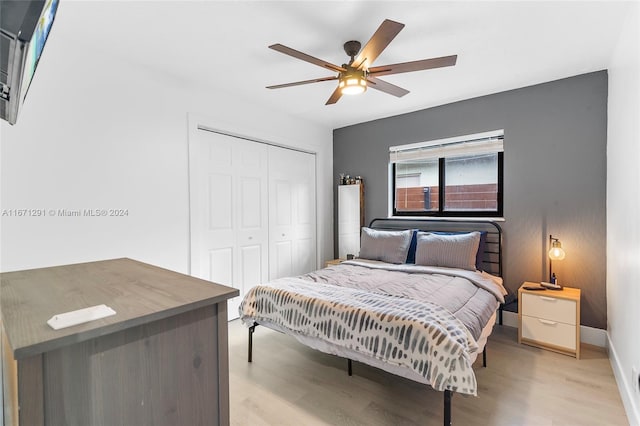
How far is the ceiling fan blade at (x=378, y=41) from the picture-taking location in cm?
167

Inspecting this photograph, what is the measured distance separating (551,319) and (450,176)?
1848 mm

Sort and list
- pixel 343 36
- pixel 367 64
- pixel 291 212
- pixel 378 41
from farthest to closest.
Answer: pixel 291 212
pixel 343 36
pixel 367 64
pixel 378 41

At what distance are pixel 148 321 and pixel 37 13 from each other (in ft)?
2.34

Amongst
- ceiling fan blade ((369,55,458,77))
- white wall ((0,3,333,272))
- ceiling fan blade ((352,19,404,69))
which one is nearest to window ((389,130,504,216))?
ceiling fan blade ((369,55,458,77))

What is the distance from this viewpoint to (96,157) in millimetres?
2514

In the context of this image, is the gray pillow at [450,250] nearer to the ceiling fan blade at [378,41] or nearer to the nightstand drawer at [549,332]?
the nightstand drawer at [549,332]

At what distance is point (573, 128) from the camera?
117 inches

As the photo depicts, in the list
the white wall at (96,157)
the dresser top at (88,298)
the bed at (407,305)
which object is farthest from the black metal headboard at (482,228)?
the dresser top at (88,298)

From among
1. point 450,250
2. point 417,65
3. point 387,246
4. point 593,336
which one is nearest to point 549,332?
point 593,336

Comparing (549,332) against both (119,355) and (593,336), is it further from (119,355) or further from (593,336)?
(119,355)

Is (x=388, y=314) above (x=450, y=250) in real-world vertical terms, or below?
below

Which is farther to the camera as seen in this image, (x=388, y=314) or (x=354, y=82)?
(x=354, y=82)

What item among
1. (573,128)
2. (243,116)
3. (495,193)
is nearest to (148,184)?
(243,116)

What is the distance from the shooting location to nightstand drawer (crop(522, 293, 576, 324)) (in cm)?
264
